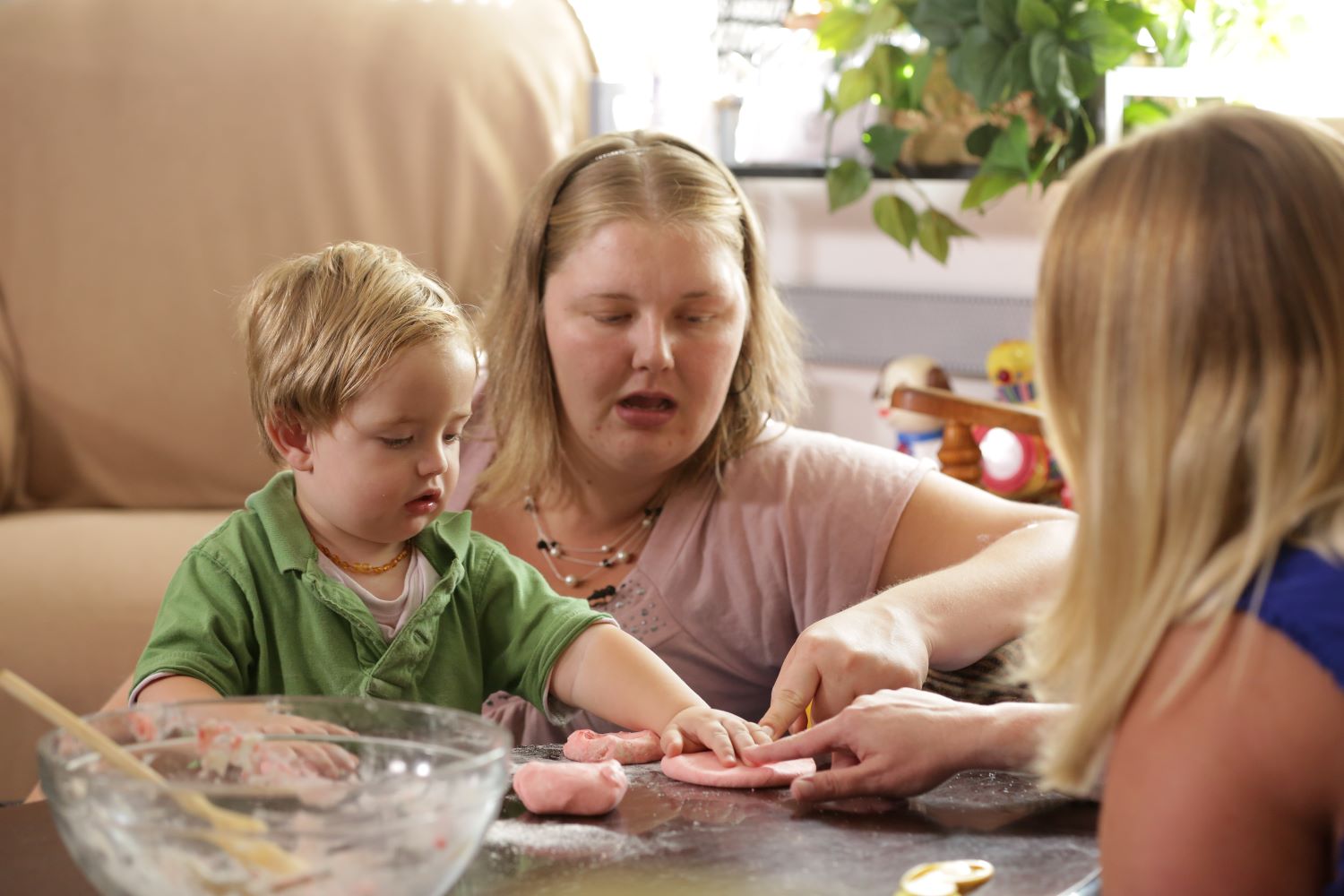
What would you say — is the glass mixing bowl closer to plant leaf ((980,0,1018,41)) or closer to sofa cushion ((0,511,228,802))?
sofa cushion ((0,511,228,802))

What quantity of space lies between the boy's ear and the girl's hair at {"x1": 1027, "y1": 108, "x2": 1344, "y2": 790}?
67 cm

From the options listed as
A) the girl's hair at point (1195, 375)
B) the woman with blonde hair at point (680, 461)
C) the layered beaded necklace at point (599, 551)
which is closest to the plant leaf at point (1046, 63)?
the woman with blonde hair at point (680, 461)

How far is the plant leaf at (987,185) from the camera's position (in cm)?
257

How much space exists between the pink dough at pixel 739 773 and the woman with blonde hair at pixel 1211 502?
294 millimetres

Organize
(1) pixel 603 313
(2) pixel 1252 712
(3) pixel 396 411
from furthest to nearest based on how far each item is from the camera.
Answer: (1) pixel 603 313 → (3) pixel 396 411 → (2) pixel 1252 712

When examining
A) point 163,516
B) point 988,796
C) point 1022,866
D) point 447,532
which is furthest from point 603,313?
point 163,516

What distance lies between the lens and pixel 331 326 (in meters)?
1.14

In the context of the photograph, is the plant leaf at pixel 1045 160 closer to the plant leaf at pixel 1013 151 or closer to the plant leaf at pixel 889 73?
the plant leaf at pixel 1013 151

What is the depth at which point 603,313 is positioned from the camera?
1.52 metres

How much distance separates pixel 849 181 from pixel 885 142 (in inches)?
4.2

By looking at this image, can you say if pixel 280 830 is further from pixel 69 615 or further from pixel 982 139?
pixel 982 139

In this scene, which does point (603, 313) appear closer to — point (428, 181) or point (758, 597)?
point (758, 597)

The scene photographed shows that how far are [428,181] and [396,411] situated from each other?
1.44m

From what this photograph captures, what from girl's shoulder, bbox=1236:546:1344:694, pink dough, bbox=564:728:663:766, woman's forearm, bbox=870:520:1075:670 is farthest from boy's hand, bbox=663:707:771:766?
girl's shoulder, bbox=1236:546:1344:694
